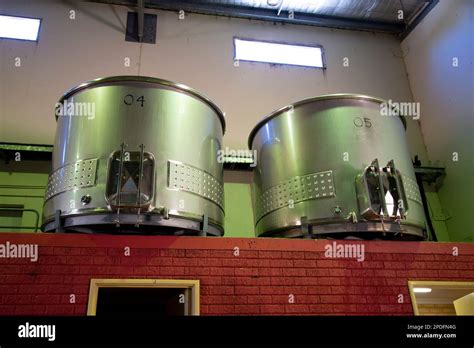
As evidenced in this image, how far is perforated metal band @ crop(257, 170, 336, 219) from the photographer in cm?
315

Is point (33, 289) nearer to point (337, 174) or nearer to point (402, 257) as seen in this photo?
A: point (337, 174)

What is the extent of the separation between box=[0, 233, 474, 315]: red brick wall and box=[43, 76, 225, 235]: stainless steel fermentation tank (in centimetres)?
17

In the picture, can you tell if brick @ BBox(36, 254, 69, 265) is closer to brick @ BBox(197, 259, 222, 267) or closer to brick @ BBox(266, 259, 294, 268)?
brick @ BBox(197, 259, 222, 267)

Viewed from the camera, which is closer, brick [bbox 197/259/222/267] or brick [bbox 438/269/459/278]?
brick [bbox 197/259/222/267]

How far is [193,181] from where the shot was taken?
118 inches

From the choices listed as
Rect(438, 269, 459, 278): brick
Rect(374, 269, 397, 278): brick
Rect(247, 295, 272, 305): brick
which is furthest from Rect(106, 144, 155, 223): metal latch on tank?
Rect(438, 269, 459, 278): brick

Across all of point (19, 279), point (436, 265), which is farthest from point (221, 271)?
point (436, 265)

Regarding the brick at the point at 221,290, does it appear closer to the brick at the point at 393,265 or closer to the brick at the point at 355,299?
the brick at the point at 355,299

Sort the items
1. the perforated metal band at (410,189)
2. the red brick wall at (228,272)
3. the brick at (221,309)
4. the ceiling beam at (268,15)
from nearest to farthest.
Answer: the red brick wall at (228,272) → the brick at (221,309) → the perforated metal band at (410,189) → the ceiling beam at (268,15)

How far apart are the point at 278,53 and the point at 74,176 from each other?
14.0 feet

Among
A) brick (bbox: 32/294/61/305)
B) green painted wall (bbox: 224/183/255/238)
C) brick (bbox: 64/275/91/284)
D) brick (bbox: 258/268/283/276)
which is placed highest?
green painted wall (bbox: 224/183/255/238)

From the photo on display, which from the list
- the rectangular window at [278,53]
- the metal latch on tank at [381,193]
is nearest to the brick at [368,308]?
the metal latch on tank at [381,193]

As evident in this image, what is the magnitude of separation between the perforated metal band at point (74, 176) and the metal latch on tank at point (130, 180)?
0.16 meters

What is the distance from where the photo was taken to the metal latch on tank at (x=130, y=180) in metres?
2.68
